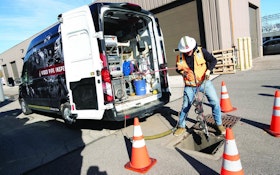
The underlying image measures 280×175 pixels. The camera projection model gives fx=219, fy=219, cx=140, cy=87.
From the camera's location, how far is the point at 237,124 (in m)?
4.33

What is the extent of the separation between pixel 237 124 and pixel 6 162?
4467 mm

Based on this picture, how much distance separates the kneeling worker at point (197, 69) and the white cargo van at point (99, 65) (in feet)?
4.12

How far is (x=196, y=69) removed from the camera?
152 inches

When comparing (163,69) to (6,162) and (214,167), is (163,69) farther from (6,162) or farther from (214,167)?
(6,162)

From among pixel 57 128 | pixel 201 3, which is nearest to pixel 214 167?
pixel 57 128

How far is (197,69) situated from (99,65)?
181cm

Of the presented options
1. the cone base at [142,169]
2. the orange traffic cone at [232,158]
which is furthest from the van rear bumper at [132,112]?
the orange traffic cone at [232,158]

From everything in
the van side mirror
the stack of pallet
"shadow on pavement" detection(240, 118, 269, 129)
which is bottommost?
"shadow on pavement" detection(240, 118, 269, 129)

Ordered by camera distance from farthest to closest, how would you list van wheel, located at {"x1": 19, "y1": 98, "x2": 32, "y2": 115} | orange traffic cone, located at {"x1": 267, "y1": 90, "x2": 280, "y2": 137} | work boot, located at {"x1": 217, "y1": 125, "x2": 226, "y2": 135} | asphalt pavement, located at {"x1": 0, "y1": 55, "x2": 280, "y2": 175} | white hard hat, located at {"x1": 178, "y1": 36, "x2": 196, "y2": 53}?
van wheel, located at {"x1": 19, "y1": 98, "x2": 32, "y2": 115} → work boot, located at {"x1": 217, "y1": 125, "x2": 226, "y2": 135} → white hard hat, located at {"x1": 178, "y1": 36, "x2": 196, "y2": 53} → orange traffic cone, located at {"x1": 267, "y1": 90, "x2": 280, "y2": 137} → asphalt pavement, located at {"x1": 0, "y1": 55, "x2": 280, "y2": 175}

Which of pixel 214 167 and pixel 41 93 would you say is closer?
pixel 214 167

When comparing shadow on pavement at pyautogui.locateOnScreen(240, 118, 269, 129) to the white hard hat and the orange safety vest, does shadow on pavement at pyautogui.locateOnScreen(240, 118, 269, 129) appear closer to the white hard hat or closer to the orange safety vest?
the orange safety vest

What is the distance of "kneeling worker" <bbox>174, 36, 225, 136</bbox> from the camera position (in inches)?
149

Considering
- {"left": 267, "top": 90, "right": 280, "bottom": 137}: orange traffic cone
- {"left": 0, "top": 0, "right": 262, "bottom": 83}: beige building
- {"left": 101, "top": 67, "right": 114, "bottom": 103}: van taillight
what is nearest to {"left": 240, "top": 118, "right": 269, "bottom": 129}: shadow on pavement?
{"left": 267, "top": 90, "right": 280, "bottom": 137}: orange traffic cone

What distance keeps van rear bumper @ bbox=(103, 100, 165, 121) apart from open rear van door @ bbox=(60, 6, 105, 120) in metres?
0.17
